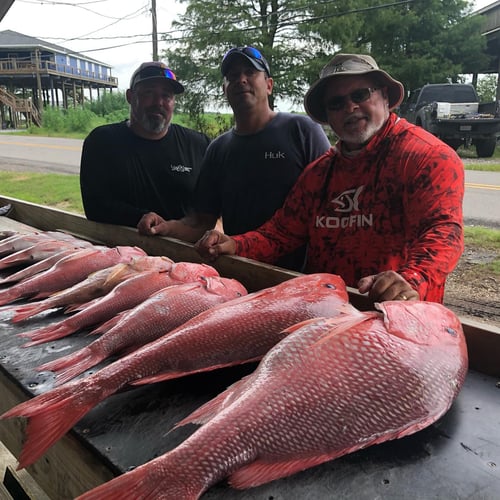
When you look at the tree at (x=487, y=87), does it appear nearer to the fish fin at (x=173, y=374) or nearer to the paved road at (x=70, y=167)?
the paved road at (x=70, y=167)

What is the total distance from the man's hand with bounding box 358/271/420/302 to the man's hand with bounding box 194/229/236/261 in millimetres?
1005

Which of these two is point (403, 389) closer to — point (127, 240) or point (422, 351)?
point (422, 351)

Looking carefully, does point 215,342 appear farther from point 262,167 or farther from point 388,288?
point 262,167

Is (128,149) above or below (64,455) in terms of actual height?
above

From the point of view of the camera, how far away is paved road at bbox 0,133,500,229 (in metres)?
8.63

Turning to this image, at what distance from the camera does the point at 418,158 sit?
2.19 m

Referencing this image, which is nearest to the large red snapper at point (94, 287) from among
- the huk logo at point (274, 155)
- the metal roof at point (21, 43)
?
the huk logo at point (274, 155)

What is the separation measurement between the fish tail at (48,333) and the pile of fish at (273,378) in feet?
0.76

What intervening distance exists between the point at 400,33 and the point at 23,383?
87.2 ft

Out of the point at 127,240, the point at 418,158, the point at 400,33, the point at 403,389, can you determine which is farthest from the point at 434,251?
the point at 400,33

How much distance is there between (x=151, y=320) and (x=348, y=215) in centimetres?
115

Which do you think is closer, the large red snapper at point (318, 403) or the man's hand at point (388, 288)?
the large red snapper at point (318, 403)

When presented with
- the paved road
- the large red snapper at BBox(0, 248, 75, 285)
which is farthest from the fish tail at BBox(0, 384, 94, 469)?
the paved road

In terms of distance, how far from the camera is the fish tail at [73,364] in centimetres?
155
